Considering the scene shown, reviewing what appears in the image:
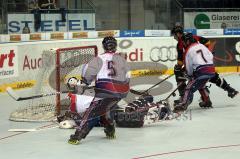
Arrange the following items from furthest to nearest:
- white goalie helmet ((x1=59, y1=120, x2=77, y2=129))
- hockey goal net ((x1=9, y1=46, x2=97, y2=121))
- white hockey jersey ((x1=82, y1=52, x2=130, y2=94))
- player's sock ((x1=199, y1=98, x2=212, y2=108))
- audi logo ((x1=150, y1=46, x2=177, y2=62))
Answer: audi logo ((x1=150, y1=46, x2=177, y2=62)), player's sock ((x1=199, y1=98, x2=212, y2=108)), hockey goal net ((x1=9, y1=46, x2=97, y2=121)), white goalie helmet ((x1=59, y1=120, x2=77, y2=129)), white hockey jersey ((x1=82, y1=52, x2=130, y2=94))

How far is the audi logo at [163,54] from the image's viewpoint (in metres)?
14.7

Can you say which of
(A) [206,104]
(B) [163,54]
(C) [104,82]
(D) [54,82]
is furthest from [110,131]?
(B) [163,54]

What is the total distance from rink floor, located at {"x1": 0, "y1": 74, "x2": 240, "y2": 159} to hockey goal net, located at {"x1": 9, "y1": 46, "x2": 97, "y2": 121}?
0.37 meters

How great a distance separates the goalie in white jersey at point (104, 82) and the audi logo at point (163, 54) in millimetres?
7638

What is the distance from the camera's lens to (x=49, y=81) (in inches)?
374

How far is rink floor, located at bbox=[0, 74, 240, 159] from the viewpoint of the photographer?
21.2 feet

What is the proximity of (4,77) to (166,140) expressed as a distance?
219 inches

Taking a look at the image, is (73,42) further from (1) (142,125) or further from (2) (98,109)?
(2) (98,109)

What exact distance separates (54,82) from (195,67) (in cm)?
217

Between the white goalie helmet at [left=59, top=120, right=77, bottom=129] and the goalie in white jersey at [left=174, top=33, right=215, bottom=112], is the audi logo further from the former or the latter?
the white goalie helmet at [left=59, top=120, right=77, bottom=129]

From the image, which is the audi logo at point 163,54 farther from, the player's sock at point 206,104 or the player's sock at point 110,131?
the player's sock at point 110,131

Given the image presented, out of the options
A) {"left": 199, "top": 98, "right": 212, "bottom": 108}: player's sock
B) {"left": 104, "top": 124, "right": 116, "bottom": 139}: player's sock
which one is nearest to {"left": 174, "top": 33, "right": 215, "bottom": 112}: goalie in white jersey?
{"left": 199, "top": 98, "right": 212, "bottom": 108}: player's sock

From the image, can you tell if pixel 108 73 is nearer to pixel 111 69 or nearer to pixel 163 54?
pixel 111 69

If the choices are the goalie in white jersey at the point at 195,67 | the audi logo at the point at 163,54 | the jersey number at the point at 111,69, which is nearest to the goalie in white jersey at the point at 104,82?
the jersey number at the point at 111,69
